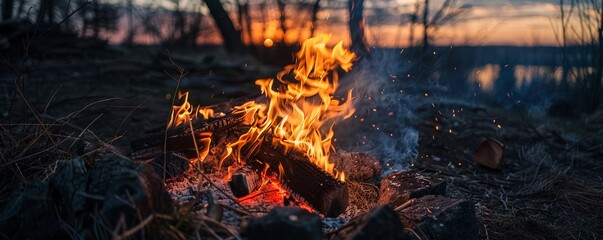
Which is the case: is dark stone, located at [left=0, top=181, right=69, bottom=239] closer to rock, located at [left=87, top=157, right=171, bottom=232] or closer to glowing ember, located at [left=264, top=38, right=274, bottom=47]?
rock, located at [left=87, top=157, right=171, bottom=232]

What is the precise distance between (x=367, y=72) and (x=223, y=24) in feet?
10.3

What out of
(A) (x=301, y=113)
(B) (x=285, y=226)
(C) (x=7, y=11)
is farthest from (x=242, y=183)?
(C) (x=7, y=11)

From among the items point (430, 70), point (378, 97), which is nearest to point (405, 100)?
point (378, 97)

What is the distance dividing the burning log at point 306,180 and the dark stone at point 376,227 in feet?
2.22

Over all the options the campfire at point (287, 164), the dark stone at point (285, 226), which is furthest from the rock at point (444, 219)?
Answer: the dark stone at point (285, 226)

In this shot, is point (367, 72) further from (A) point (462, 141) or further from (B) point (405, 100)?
(A) point (462, 141)

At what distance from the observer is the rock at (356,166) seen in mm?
3848

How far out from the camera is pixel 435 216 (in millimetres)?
2641

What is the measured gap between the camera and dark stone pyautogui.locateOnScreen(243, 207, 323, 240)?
77.2 inches

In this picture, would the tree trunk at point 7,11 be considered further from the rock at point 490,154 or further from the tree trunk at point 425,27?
the rock at point 490,154

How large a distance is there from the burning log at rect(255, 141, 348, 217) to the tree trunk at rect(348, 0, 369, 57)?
346 centimetres

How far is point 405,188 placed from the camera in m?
3.26

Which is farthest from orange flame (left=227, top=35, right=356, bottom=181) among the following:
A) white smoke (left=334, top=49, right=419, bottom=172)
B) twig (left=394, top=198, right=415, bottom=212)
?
white smoke (left=334, top=49, right=419, bottom=172)

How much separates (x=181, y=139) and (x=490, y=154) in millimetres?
3392
